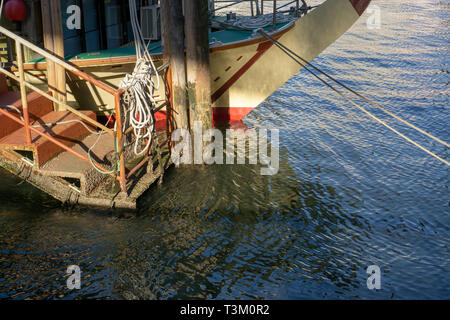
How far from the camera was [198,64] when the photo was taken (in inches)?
374

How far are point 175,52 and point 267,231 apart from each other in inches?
140

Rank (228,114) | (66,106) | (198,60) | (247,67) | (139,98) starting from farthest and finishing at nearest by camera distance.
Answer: (228,114) < (247,67) < (198,60) < (139,98) < (66,106)

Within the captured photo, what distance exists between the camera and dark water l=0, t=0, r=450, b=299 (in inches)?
269

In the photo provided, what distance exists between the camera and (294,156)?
1115cm

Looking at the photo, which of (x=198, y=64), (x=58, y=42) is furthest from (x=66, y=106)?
(x=198, y=64)

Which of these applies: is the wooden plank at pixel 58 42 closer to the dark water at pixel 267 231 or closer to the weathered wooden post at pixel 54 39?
the weathered wooden post at pixel 54 39

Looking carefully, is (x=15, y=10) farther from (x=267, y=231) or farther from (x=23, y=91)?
(x=267, y=231)

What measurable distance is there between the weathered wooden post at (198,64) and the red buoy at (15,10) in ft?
9.69

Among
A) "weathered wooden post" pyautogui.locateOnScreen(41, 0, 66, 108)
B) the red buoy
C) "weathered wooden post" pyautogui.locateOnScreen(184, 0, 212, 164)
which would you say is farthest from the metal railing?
"weathered wooden post" pyautogui.locateOnScreen(184, 0, 212, 164)

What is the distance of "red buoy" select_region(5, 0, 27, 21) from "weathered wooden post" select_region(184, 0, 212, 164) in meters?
2.95

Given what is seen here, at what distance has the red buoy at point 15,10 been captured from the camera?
9297 millimetres

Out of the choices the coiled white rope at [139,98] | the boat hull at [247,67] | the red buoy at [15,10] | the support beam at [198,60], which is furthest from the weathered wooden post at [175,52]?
the red buoy at [15,10]

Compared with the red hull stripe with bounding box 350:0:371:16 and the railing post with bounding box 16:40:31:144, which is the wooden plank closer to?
the railing post with bounding box 16:40:31:144
